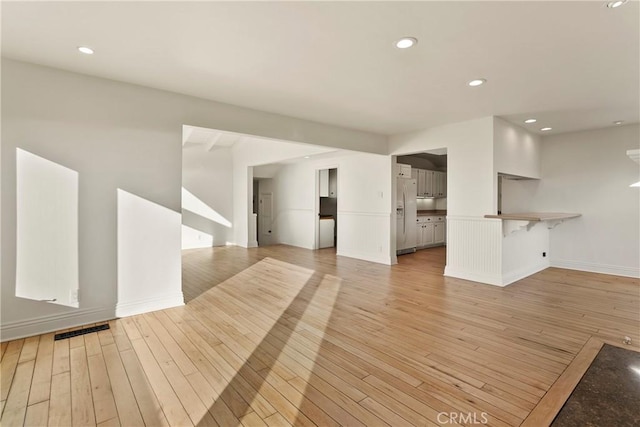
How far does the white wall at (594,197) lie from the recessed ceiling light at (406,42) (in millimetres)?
5057

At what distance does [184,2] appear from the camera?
1.94 meters

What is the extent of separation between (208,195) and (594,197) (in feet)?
28.6

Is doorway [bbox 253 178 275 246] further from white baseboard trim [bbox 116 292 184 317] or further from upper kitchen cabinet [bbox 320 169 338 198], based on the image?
white baseboard trim [bbox 116 292 184 317]

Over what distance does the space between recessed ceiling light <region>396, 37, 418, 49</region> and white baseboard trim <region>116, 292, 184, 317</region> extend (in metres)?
3.51

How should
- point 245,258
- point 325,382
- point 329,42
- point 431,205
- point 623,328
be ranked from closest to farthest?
point 325,382, point 329,42, point 623,328, point 245,258, point 431,205

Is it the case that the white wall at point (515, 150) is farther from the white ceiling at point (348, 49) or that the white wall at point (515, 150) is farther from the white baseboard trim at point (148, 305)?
the white baseboard trim at point (148, 305)

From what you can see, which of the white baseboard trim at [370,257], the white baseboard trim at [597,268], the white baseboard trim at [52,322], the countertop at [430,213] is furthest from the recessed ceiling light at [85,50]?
the white baseboard trim at [597,268]

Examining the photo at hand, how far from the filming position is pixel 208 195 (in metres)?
8.62

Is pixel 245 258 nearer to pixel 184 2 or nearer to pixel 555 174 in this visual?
pixel 184 2

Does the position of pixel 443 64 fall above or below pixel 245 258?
above

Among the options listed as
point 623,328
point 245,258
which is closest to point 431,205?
point 245,258

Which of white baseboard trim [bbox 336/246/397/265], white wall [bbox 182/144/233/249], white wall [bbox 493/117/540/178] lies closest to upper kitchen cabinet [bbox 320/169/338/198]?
white baseboard trim [bbox 336/246/397/265]

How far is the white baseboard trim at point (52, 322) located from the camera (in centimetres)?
271

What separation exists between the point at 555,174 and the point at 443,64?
4584mm
